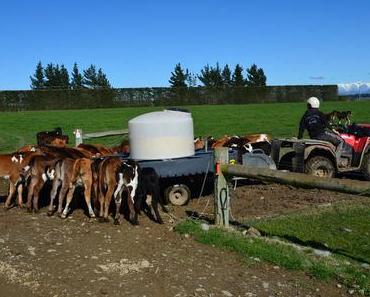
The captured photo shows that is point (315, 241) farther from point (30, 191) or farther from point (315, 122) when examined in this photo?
point (315, 122)

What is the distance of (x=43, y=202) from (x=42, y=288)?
5.04 m

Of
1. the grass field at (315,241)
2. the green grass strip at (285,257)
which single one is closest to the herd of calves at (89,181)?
the grass field at (315,241)

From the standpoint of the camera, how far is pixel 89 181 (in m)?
9.42

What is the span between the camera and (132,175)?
29.3ft

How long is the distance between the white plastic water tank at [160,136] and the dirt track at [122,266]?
→ 1.70 metres

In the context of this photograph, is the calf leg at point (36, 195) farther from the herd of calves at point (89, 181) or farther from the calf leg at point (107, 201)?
the calf leg at point (107, 201)

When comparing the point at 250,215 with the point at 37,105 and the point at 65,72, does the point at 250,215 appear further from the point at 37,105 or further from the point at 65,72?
the point at 65,72

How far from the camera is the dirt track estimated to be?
585 cm

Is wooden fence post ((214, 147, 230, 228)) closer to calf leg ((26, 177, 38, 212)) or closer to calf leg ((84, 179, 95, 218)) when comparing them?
calf leg ((84, 179, 95, 218))

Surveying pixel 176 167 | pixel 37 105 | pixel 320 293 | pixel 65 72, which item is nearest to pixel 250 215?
pixel 176 167

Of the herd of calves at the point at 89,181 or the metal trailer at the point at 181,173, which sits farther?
the metal trailer at the point at 181,173

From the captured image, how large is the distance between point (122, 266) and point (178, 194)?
13.5 feet

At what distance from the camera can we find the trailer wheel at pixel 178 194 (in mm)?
10516

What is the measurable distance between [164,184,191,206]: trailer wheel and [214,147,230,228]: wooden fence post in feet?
7.04
